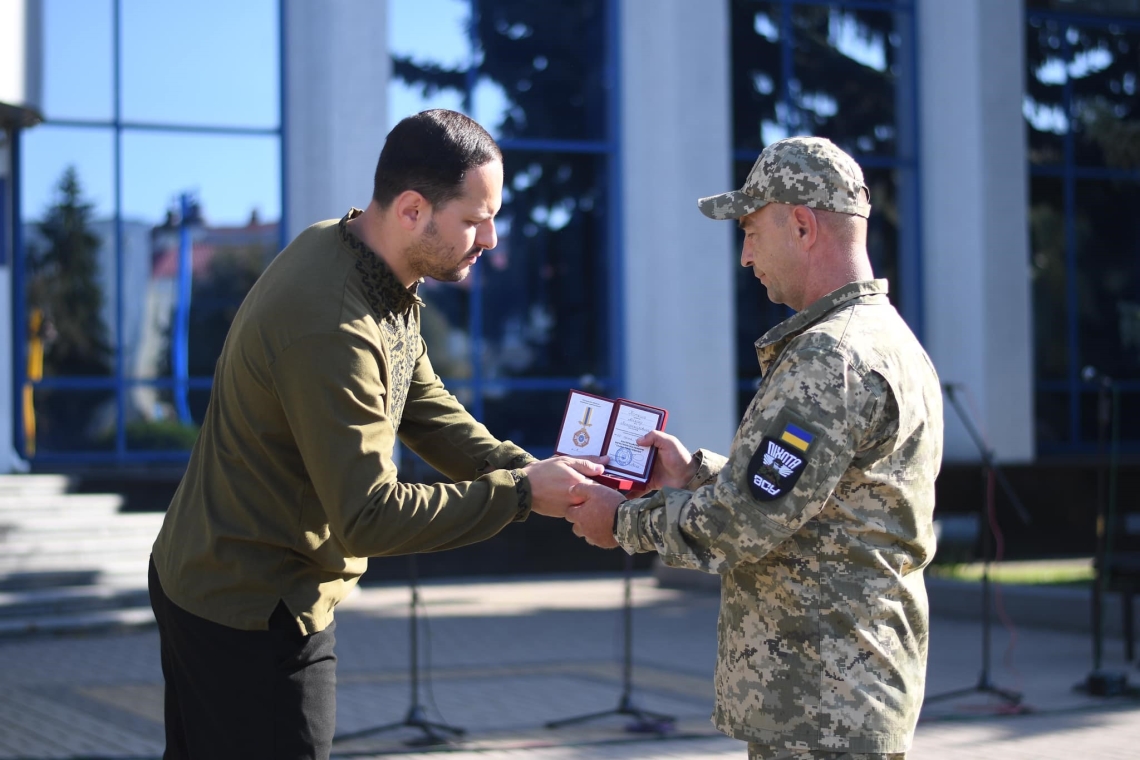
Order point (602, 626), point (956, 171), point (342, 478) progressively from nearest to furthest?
point (342, 478)
point (602, 626)
point (956, 171)

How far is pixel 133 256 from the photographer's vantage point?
15.5 meters

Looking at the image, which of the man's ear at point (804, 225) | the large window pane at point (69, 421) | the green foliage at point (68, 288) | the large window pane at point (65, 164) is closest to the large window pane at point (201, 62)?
the large window pane at point (65, 164)

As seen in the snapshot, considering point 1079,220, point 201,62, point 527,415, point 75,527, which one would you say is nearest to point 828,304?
point 75,527

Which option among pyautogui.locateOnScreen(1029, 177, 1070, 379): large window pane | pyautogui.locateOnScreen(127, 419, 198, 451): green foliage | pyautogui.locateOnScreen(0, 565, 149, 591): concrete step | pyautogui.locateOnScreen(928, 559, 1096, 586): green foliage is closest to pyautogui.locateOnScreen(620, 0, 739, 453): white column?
pyautogui.locateOnScreen(928, 559, 1096, 586): green foliage

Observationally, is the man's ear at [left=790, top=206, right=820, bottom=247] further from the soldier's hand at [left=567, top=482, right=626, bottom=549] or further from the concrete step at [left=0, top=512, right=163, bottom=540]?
the concrete step at [left=0, top=512, right=163, bottom=540]

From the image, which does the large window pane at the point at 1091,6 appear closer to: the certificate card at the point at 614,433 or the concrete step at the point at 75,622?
the concrete step at the point at 75,622

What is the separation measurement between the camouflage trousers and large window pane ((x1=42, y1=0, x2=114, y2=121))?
1420cm

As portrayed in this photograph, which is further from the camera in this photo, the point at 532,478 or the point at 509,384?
the point at 509,384

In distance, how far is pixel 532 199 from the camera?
55.0 feet

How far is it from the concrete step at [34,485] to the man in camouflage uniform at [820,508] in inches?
467

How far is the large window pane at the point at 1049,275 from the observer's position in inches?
Answer: 743

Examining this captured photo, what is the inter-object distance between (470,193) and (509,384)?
13495 millimetres

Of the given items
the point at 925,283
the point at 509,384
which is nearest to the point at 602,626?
the point at 509,384

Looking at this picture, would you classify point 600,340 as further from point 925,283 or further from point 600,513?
point 600,513
